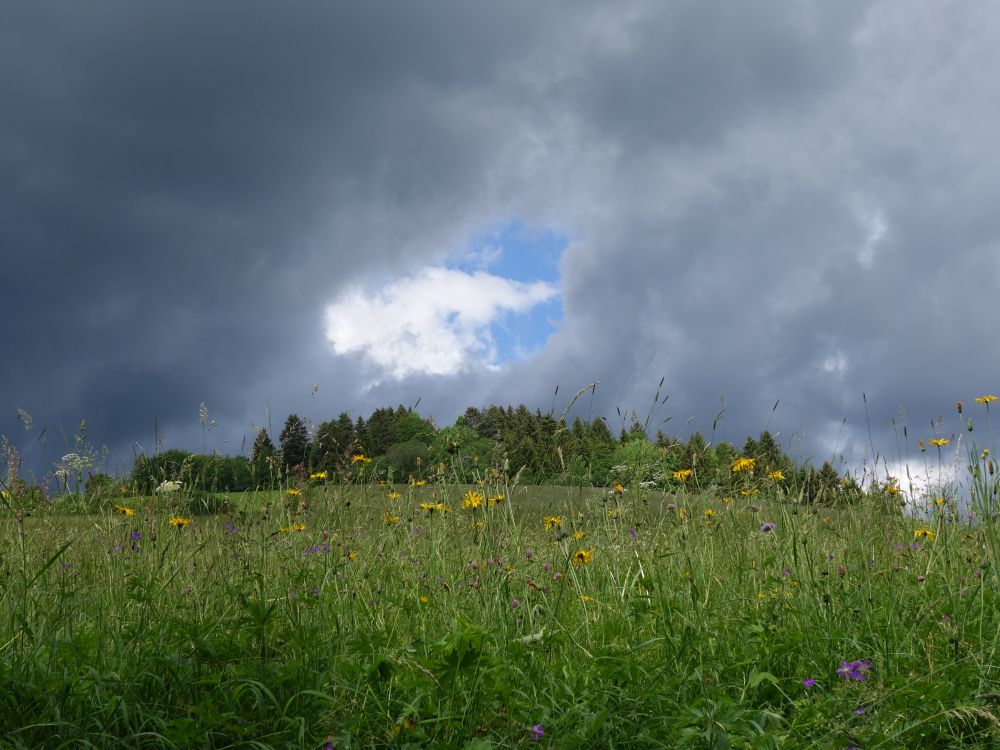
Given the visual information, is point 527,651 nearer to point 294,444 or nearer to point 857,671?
point 857,671

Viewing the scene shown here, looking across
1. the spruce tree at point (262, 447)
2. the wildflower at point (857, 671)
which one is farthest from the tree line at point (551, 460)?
the wildflower at point (857, 671)

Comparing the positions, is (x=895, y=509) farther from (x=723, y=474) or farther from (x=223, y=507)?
(x=223, y=507)

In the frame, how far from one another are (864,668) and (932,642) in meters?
0.70

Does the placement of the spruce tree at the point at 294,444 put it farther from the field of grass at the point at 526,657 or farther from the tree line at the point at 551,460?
the field of grass at the point at 526,657

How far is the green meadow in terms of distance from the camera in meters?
2.19

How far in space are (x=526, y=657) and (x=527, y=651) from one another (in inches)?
1.9

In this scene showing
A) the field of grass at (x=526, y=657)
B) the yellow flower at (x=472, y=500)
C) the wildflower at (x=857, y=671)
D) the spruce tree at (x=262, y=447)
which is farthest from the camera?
the spruce tree at (x=262, y=447)

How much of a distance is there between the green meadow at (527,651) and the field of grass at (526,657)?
11 mm

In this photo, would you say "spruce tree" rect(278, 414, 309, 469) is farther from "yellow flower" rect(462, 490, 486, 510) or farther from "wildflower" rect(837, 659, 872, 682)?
"wildflower" rect(837, 659, 872, 682)

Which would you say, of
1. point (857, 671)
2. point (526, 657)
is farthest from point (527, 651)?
point (857, 671)

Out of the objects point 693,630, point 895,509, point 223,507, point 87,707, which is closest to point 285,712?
point 87,707

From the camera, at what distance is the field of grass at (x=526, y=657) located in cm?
219

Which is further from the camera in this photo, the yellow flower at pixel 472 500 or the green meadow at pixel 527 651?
the yellow flower at pixel 472 500

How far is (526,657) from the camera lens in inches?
102
